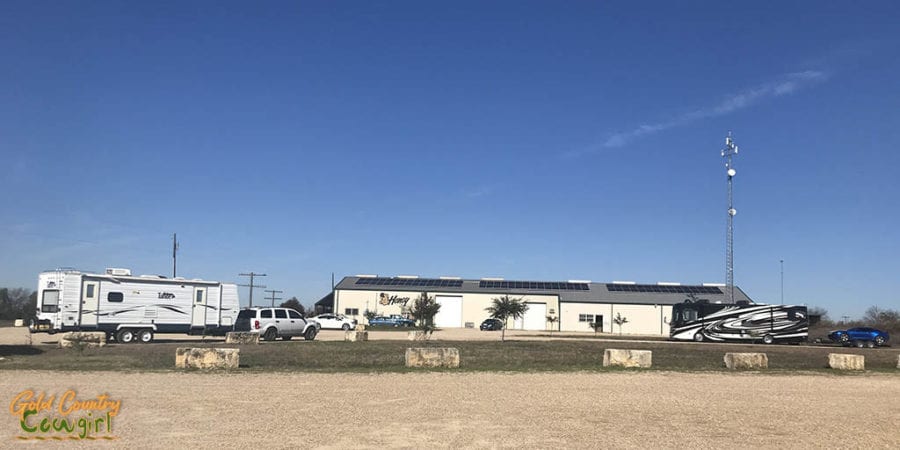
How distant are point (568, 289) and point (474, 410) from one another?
6684 centimetres

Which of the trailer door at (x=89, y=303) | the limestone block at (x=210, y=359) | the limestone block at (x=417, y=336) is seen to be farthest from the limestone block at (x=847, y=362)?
the trailer door at (x=89, y=303)

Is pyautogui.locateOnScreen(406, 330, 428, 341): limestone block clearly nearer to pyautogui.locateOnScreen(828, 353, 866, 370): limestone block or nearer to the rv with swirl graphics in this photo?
the rv with swirl graphics

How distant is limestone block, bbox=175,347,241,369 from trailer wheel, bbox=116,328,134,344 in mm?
15820

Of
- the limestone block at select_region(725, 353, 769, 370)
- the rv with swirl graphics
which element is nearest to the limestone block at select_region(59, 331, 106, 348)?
the limestone block at select_region(725, 353, 769, 370)

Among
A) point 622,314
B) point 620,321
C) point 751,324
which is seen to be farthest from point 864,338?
point 622,314

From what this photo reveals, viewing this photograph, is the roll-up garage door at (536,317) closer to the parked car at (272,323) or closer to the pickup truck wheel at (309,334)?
the pickup truck wheel at (309,334)

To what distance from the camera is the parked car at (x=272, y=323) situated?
3247cm

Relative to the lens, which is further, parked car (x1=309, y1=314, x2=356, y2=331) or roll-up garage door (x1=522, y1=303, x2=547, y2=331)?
roll-up garage door (x1=522, y1=303, x2=547, y2=331)

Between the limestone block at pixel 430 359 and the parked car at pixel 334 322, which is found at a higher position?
the limestone block at pixel 430 359

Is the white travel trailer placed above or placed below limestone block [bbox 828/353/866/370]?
above

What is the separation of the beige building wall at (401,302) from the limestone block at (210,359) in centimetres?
5662

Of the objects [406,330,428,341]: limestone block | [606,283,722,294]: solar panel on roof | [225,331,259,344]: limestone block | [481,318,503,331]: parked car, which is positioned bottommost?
[481,318,503,331]: parked car

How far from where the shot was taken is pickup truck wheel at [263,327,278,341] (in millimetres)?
32531

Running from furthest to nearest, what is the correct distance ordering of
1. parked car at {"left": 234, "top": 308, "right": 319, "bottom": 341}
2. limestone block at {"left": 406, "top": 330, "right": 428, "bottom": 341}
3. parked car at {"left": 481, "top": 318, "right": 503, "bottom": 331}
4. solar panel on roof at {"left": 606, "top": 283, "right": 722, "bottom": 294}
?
solar panel on roof at {"left": 606, "top": 283, "right": 722, "bottom": 294} → parked car at {"left": 481, "top": 318, "right": 503, "bottom": 331} → limestone block at {"left": 406, "top": 330, "right": 428, "bottom": 341} → parked car at {"left": 234, "top": 308, "right": 319, "bottom": 341}
